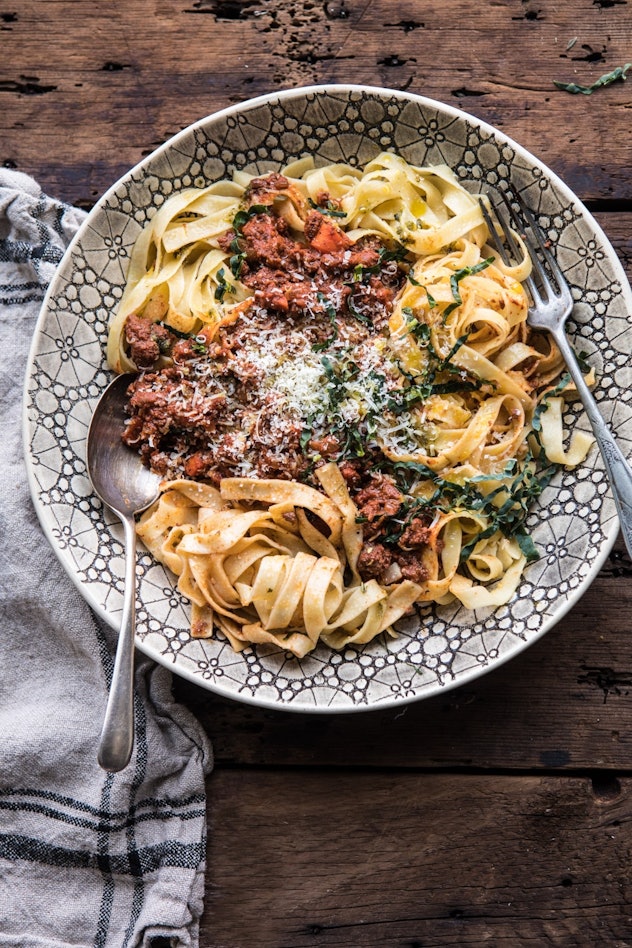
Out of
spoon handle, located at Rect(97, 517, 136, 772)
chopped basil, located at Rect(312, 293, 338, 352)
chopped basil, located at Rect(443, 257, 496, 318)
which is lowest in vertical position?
spoon handle, located at Rect(97, 517, 136, 772)

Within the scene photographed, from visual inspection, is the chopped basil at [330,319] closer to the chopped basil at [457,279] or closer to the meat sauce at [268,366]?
the meat sauce at [268,366]

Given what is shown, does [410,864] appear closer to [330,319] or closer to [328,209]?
[330,319]

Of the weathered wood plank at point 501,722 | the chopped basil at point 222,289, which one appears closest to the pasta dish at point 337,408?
the chopped basil at point 222,289

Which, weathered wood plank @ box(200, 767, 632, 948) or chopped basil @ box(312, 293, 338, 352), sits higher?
chopped basil @ box(312, 293, 338, 352)

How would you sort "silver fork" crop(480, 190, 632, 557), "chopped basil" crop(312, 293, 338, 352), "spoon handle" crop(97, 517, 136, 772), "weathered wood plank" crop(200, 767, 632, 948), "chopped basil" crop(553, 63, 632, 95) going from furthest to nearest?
"chopped basil" crop(553, 63, 632, 95) → "weathered wood plank" crop(200, 767, 632, 948) → "chopped basil" crop(312, 293, 338, 352) → "silver fork" crop(480, 190, 632, 557) → "spoon handle" crop(97, 517, 136, 772)

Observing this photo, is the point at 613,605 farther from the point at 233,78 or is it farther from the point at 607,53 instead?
the point at 233,78

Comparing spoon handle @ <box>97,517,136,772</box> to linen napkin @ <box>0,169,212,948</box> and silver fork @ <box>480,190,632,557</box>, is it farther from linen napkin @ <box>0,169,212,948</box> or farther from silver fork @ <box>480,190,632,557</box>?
silver fork @ <box>480,190,632,557</box>

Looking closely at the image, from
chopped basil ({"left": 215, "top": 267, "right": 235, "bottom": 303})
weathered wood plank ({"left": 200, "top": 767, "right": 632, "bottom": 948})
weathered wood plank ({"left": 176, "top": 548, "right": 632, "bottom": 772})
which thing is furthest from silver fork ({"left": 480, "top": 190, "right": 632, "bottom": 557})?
weathered wood plank ({"left": 200, "top": 767, "right": 632, "bottom": 948})
